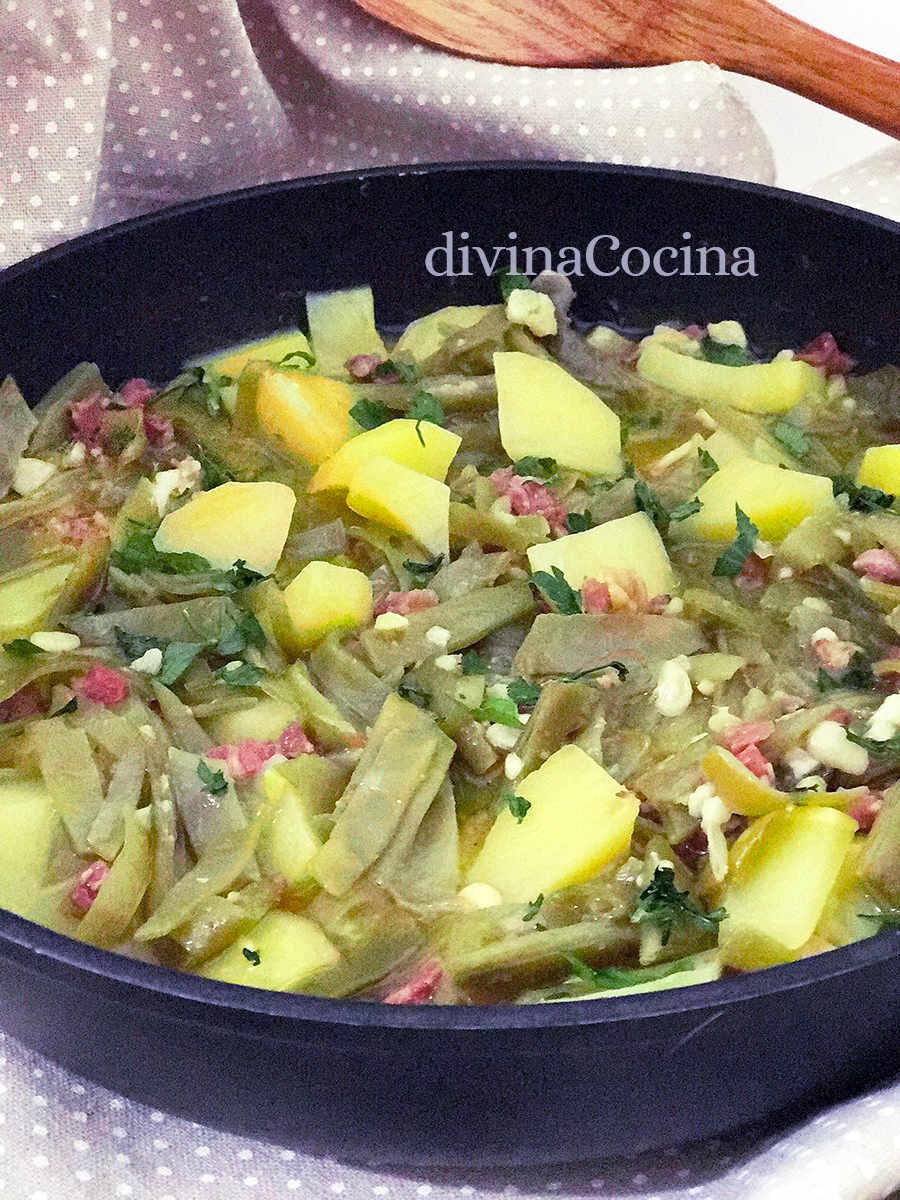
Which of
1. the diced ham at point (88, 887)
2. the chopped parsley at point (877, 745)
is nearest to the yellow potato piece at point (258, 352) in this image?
the diced ham at point (88, 887)

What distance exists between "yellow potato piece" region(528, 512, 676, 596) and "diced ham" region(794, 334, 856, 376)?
607 mm

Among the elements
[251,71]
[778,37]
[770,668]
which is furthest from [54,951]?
[778,37]

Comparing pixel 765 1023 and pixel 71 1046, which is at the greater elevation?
pixel 765 1023

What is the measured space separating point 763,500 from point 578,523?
0.93 feet

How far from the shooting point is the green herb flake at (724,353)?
96.7 inches

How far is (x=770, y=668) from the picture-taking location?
1844 millimetres

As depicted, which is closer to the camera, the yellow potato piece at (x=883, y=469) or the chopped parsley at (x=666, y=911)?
the chopped parsley at (x=666, y=911)

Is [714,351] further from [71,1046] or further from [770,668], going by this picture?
[71,1046]

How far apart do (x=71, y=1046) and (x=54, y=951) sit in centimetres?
23

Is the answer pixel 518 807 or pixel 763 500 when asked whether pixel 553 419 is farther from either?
pixel 518 807

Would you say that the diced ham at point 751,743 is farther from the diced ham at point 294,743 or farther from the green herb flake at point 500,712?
the diced ham at point 294,743

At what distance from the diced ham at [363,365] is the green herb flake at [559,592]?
25.2 inches

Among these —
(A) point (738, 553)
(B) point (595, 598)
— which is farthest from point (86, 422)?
(A) point (738, 553)

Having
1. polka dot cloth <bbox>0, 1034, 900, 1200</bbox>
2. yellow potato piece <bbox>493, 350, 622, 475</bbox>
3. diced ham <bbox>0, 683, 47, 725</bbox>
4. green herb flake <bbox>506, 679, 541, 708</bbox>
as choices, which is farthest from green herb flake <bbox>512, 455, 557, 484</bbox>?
polka dot cloth <bbox>0, 1034, 900, 1200</bbox>
